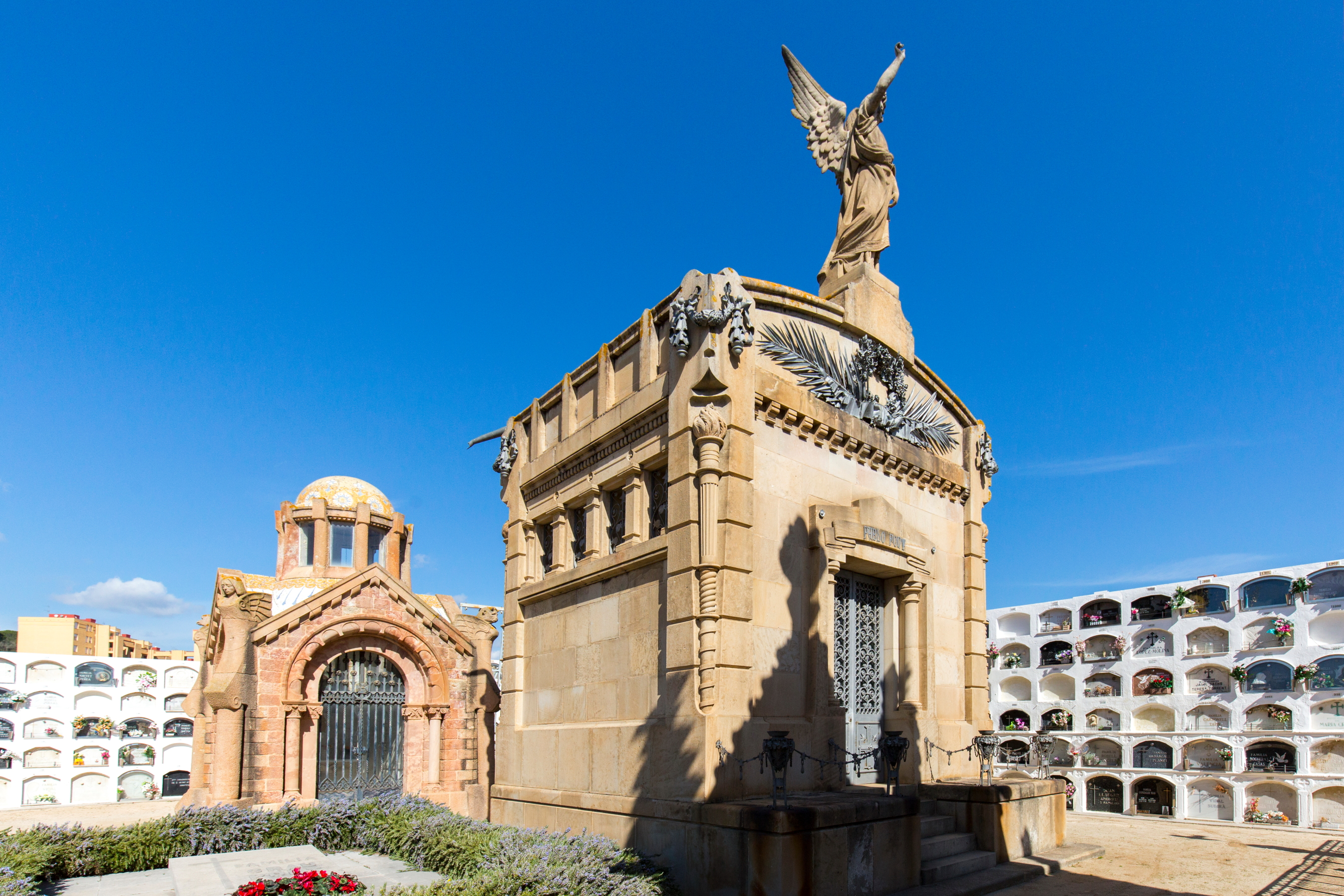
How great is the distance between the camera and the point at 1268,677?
3322 cm

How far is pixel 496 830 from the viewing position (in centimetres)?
1353

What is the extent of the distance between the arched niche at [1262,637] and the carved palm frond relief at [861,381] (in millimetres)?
24258

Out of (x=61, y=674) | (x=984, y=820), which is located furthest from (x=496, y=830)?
(x=61, y=674)

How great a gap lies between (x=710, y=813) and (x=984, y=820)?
506cm

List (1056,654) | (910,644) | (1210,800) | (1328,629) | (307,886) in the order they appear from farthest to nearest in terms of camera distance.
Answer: (1056,654), (1210,800), (1328,629), (910,644), (307,886)

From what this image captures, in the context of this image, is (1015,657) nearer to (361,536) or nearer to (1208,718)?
(1208,718)

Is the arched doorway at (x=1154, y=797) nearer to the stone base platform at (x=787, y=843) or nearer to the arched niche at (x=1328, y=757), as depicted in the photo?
the arched niche at (x=1328, y=757)

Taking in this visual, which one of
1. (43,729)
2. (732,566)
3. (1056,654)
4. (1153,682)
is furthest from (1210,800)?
(43,729)

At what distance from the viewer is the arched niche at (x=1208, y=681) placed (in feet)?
114

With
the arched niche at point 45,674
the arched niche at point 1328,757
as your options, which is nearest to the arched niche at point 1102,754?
the arched niche at point 1328,757

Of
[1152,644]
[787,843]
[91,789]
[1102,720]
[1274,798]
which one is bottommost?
[91,789]

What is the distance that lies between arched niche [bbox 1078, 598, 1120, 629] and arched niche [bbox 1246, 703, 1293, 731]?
6889 millimetres

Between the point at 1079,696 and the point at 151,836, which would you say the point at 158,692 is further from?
the point at 1079,696

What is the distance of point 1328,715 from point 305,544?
1400 inches
